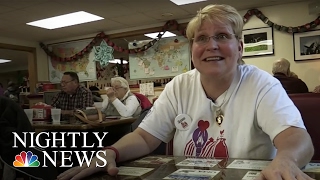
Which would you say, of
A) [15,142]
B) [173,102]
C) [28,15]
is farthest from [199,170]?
[28,15]

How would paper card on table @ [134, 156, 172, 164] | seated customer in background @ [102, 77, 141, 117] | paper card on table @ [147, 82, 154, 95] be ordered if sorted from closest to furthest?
paper card on table @ [134, 156, 172, 164]
seated customer in background @ [102, 77, 141, 117]
paper card on table @ [147, 82, 154, 95]

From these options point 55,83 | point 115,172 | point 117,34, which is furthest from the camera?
point 55,83

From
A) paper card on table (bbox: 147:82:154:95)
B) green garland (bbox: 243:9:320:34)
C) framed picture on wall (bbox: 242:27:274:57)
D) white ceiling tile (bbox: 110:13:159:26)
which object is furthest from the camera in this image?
paper card on table (bbox: 147:82:154:95)

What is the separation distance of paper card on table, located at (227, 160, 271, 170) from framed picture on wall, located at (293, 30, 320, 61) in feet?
15.4

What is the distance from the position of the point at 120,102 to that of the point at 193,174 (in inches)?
116

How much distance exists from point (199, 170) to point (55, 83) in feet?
24.4

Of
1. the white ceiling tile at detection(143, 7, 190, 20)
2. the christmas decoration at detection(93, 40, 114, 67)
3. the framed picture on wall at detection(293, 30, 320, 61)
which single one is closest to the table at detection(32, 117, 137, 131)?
the white ceiling tile at detection(143, 7, 190, 20)

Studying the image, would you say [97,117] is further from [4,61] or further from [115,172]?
[4,61]

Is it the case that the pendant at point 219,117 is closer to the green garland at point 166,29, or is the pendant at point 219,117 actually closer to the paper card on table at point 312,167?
the paper card on table at point 312,167

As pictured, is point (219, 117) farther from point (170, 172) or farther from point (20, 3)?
point (20, 3)

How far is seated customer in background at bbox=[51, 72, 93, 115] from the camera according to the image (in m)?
4.03

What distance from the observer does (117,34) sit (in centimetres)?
662

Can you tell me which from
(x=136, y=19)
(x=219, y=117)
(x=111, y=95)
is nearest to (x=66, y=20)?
(x=136, y=19)

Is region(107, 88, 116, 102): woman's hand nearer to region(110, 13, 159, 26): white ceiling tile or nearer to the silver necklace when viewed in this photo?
region(110, 13, 159, 26): white ceiling tile
